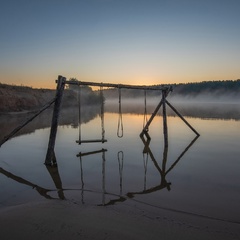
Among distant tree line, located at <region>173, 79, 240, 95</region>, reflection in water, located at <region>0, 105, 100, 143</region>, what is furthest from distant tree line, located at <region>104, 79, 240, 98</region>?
reflection in water, located at <region>0, 105, 100, 143</region>

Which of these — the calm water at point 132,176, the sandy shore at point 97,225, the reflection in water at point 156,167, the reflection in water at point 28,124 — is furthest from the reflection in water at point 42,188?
the reflection in water at point 28,124

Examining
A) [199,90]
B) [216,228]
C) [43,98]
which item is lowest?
[216,228]

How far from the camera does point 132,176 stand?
26.2ft

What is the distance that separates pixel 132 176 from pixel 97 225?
358 cm

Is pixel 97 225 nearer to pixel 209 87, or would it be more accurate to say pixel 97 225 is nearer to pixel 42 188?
pixel 42 188

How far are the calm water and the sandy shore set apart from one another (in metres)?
0.49

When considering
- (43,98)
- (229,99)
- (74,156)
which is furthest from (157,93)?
(74,156)

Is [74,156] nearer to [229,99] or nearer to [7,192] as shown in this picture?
[7,192]

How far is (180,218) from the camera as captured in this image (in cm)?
503

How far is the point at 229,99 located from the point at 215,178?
406ft

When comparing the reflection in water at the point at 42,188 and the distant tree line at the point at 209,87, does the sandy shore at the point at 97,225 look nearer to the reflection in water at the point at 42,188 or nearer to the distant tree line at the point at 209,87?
the reflection in water at the point at 42,188

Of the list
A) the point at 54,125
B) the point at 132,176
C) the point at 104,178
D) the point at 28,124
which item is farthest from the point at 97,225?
the point at 28,124

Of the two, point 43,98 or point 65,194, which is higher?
point 43,98

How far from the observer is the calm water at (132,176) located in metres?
5.94
